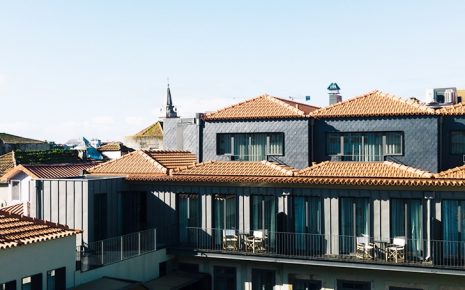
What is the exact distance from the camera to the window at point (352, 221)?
25.5 metres

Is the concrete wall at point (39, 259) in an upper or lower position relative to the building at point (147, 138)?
lower

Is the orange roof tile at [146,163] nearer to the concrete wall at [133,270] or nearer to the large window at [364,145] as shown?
the concrete wall at [133,270]

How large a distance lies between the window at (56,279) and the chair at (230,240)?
8.65m

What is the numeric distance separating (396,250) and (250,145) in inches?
405

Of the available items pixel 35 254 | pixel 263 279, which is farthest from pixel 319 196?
pixel 35 254

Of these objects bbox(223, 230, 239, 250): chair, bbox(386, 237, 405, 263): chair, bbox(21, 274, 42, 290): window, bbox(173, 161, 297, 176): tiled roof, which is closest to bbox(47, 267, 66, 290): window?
bbox(21, 274, 42, 290): window

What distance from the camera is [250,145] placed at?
1218 inches

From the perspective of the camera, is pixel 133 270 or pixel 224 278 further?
pixel 224 278

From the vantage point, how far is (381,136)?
28250 mm

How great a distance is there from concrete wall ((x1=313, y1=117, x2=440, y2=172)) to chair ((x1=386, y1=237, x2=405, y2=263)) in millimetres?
4444

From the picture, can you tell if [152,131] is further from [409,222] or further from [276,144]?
[409,222]

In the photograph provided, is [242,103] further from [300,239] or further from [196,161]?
[300,239]

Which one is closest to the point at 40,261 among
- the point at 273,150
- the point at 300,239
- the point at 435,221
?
the point at 300,239

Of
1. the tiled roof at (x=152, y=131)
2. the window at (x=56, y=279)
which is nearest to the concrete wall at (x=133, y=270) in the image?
→ the window at (x=56, y=279)
